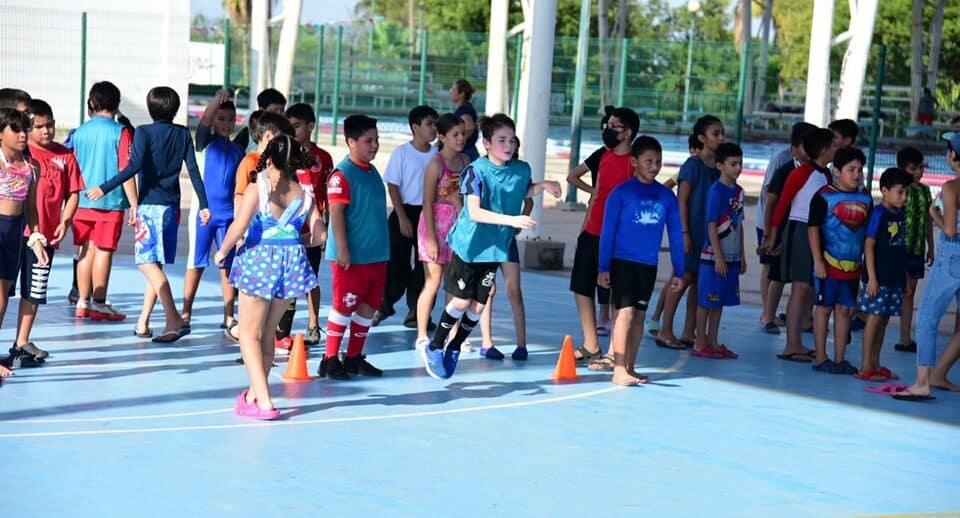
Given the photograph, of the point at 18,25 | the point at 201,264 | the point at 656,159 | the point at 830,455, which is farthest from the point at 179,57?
the point at 830,455

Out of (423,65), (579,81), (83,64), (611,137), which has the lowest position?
(611,137)

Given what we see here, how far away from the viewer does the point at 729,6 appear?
97.2m

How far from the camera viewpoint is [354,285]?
886 cm

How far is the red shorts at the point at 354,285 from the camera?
8836 millimetres

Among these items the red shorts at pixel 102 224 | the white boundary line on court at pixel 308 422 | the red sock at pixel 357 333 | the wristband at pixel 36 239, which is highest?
the wristband at pixel 36 239

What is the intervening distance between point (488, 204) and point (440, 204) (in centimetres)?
84

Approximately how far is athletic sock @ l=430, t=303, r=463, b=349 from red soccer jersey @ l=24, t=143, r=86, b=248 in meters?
2.46

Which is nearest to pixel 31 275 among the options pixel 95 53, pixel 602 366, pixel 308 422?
pixel 308 422

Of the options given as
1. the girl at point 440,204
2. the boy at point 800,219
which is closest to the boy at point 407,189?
the girl at point 440,204

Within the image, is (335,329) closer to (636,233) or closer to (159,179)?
(159,179)

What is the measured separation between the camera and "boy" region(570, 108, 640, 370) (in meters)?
9.74

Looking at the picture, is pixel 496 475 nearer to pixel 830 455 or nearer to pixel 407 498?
pixel 407 498

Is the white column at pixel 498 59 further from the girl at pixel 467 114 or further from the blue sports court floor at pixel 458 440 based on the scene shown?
the blue sports court floor at pixel 458 440

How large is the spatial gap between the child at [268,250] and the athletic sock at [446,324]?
1452mm
